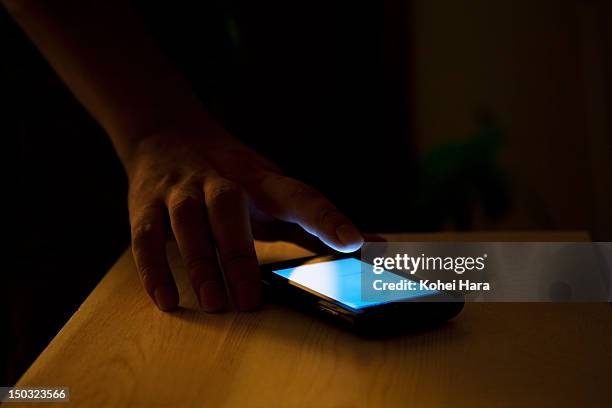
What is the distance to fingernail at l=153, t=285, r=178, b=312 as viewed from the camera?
634 millimetres

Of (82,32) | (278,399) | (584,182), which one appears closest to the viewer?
(278,399)

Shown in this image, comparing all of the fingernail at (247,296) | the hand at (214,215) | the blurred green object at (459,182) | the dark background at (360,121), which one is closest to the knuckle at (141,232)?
the hand at (214,215)

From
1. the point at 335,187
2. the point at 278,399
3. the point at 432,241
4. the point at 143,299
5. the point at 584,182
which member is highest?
the point at 584,182

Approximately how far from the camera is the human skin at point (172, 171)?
655mm

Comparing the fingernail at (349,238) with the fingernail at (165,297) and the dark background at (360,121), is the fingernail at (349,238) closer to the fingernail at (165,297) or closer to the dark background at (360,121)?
the fingernail at (165,297)

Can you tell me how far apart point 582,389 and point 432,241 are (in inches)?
14.7

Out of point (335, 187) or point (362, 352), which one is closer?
point (362, 352)

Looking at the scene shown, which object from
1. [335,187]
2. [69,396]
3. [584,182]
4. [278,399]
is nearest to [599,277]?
[278,399]

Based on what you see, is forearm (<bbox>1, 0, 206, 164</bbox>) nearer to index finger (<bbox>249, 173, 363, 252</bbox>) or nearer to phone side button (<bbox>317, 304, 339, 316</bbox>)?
index finger (<bbox>249, 173, 363, 252</bbox>)

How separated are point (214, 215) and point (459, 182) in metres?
1.49

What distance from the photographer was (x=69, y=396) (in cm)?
48

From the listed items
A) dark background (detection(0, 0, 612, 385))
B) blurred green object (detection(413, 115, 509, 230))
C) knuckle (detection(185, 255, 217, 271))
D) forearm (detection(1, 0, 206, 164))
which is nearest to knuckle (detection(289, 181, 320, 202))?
knuckle (detection(185, 255, 217, 271))

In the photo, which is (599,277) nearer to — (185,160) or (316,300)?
(316,300)

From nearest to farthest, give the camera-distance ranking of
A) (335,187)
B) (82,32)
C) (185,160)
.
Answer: (185,160)
(82,32)
(335,187)
